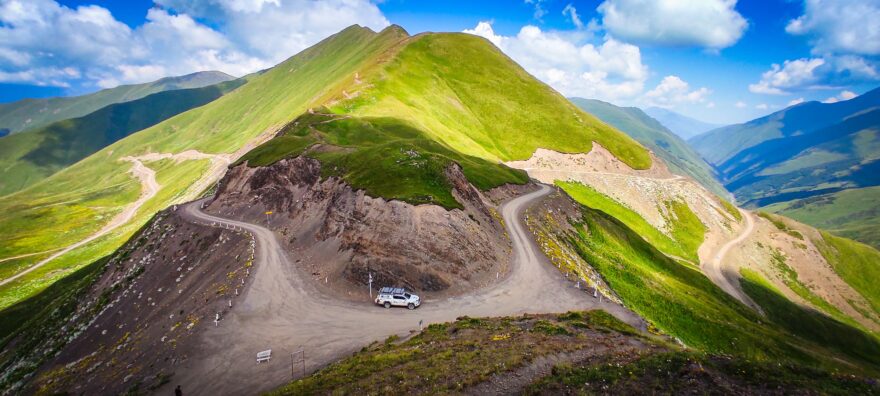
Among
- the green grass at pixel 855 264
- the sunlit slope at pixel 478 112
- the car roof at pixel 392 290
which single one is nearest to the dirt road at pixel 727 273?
the green grass at pixel 855 264

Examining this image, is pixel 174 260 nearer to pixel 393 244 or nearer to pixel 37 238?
pixel 393 244

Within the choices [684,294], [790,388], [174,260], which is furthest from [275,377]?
[684,294]

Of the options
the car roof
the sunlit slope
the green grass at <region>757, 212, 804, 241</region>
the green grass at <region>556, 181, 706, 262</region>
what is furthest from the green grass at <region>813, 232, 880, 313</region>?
the car roof

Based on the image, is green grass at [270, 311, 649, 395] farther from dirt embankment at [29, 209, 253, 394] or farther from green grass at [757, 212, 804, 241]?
green grass at [757, 212, 804, 241]

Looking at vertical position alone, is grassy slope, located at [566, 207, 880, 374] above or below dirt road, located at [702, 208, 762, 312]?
above

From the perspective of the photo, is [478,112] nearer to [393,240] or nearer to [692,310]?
[692,310]

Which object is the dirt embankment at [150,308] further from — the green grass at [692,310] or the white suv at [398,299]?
the green grass at [692,310]
